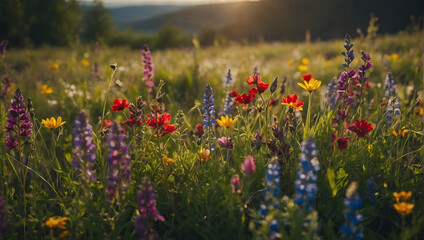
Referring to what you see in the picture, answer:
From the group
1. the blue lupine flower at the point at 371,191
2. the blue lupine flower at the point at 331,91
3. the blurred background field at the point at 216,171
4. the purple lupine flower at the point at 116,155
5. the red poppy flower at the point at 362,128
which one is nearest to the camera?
the purple lupine flower at the point at 116,155

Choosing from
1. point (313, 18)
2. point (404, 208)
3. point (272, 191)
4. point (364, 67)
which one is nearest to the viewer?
point (272, 191)

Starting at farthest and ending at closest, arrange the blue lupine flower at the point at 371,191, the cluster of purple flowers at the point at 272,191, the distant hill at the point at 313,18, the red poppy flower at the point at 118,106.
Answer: the distant hill at the point at 313,18
the red poppy flower at the point at 118,106
the blue lupine flower at the point at 371,191
the cluster of purple flowers at the point at 272,191

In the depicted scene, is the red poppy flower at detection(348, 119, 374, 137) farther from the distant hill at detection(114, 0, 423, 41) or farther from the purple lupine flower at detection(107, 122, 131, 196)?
the distant hill at detection(114, 0, 423, 41)

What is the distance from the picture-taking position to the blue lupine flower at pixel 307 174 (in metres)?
1.36

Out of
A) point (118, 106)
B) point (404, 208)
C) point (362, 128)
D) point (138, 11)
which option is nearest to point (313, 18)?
point (362, 128)

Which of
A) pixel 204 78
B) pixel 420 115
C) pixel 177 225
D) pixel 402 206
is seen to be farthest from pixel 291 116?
pixel 204 78

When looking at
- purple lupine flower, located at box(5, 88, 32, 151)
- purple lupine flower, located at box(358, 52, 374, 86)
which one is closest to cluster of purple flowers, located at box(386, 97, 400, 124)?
purple lupine flower, located at box(358, 52, 374, 86)

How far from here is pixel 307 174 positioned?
1.42 metres

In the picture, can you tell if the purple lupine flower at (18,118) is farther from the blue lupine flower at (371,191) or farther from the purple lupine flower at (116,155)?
the blue lupine flower at (371,191)

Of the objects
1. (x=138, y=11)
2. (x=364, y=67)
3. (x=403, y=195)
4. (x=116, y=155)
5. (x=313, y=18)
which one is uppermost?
(x=138, y=11)

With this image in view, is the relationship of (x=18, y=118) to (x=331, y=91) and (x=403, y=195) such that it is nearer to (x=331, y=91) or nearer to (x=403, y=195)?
(x=403, y=195)

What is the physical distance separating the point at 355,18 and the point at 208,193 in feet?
126

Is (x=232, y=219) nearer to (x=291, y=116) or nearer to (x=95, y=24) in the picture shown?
(x=291, y=116)

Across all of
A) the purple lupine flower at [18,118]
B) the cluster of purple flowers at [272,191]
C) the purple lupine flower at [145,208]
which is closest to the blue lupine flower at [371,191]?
the cluster of purple flowers at [272,191]
